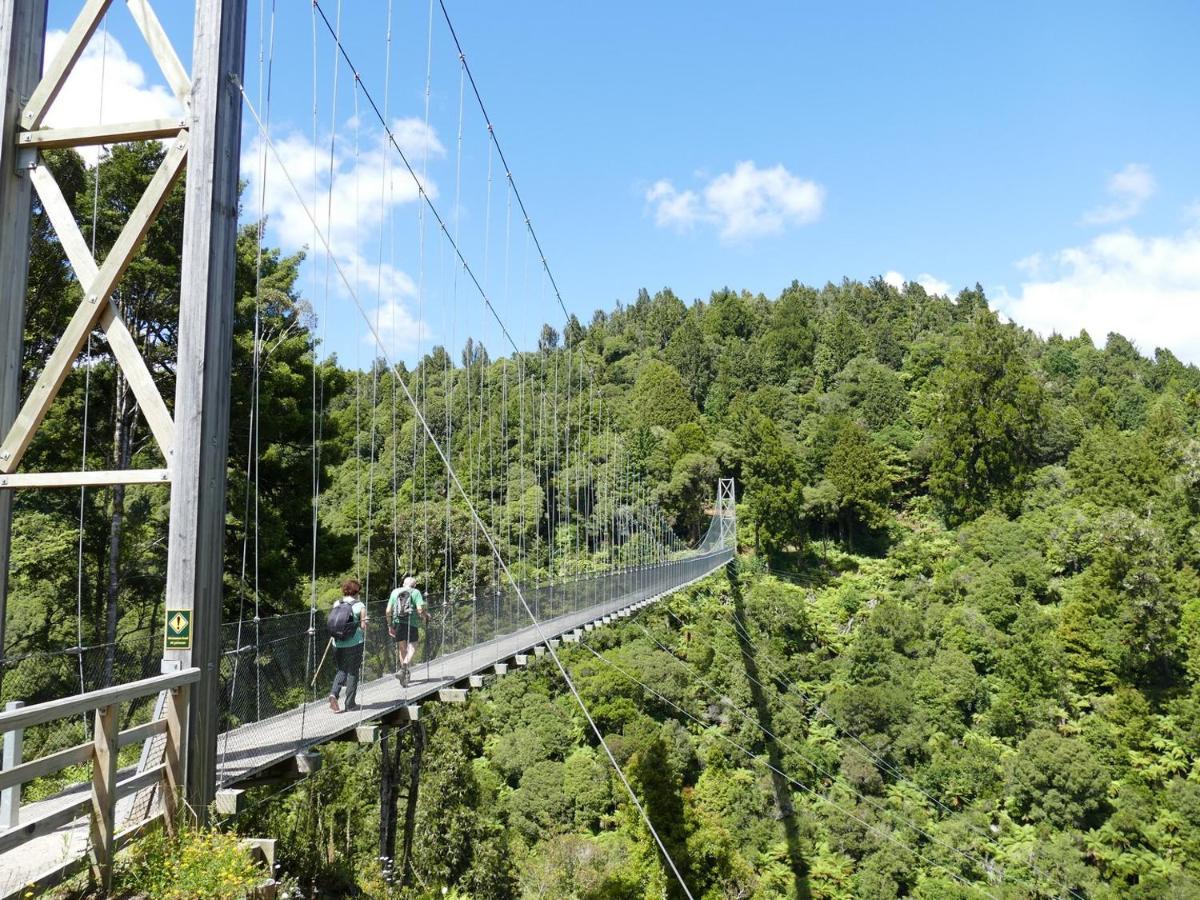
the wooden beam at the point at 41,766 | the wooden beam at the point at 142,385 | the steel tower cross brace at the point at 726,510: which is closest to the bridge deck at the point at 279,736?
the wooden beam at the point at 41,766

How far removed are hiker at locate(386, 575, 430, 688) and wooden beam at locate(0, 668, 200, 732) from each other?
304cm

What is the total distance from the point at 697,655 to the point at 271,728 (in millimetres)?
22478

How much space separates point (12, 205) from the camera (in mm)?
3506

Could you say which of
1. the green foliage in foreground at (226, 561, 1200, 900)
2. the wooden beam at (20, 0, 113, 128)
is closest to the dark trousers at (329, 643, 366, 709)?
the wooden beam at (20, 0, 113, 128)

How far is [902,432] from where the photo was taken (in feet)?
136

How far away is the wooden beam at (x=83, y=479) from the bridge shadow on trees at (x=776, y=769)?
18.8m

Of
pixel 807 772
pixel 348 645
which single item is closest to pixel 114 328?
pixel 348 645

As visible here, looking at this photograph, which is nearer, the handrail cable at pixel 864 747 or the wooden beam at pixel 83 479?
the wooden beam at pixel 83 479

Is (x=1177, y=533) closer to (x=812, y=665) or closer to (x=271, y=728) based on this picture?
(x=812, y=665)

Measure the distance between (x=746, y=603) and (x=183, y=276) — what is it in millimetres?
27122

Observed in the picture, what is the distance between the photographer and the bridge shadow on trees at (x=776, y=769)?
19.5 metres

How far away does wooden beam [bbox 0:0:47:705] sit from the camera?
3.46 m

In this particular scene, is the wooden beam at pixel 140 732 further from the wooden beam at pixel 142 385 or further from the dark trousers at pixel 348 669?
the dark trousers at pixel 348 669

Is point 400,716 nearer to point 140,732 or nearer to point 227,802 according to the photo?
point 227,802
